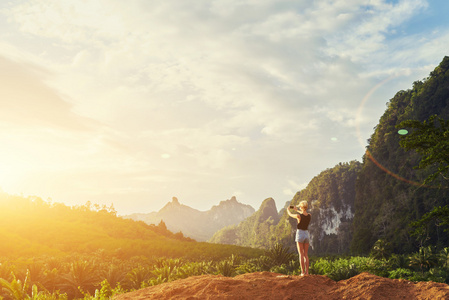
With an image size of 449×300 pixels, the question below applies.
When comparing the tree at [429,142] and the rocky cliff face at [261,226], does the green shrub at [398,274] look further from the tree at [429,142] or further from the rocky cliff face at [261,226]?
the rocky cliff face at [261,226]

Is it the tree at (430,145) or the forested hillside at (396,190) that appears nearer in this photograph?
the tree at (430,145)

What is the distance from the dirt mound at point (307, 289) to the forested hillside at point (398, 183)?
46631mm

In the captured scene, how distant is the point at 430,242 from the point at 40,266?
53.1 m

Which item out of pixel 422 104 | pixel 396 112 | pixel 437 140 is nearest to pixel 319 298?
pixel 437 140

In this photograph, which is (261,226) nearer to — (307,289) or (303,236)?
(303,236)

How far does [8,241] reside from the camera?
111 feet

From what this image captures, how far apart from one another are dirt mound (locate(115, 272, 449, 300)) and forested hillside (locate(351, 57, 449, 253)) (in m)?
46.6

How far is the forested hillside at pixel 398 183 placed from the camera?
51625mm

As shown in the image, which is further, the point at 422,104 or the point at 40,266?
the point at 422,104

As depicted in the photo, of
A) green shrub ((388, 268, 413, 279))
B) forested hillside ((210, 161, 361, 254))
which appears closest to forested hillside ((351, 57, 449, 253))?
forested hillside ((210, 161, 361, 254))

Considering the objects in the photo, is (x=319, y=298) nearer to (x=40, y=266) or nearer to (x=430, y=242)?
(x=40, y=266)

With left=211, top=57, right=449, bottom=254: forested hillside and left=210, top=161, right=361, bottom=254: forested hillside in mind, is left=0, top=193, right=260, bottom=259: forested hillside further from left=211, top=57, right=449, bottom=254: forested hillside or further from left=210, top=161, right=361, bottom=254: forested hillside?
left=210, top=161, right=361, bottom=254: forested hillside

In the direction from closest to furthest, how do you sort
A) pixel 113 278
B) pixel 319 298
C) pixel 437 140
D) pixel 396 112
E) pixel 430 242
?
pixel 319 298
pixel 437 140
pixel 113 278
pixel 430 242
pixel 396 112

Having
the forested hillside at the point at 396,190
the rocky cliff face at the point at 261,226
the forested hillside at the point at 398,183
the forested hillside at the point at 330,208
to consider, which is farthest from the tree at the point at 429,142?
the rocky cliff face at the point at 261,226
